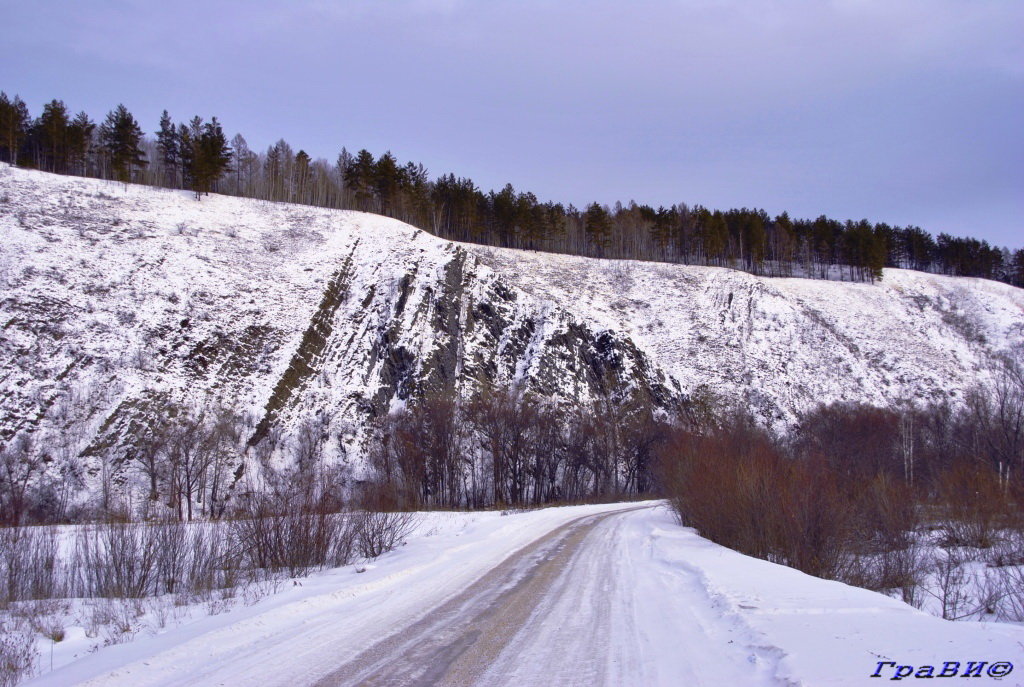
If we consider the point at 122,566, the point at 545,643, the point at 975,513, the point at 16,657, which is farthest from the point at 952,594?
the point at 122,566

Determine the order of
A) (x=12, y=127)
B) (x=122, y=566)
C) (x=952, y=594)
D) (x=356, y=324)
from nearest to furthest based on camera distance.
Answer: (x=952, y=594)
(x=122, y=566)
(x=356, y=324)
(x=12, y=127)

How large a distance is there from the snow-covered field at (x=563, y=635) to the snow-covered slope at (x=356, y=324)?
34.9 m

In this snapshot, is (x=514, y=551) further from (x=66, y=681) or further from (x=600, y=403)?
(x=600, y=403)

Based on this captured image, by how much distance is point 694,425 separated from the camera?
5641cm

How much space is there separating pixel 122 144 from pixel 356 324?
4077 cm

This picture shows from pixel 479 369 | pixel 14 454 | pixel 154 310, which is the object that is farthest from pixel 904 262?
pixel 14 454

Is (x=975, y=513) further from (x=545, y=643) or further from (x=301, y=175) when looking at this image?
(x=301, y=175)

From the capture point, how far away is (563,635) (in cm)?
711

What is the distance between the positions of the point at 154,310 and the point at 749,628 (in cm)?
4944

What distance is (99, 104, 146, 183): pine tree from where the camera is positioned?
66188 millimetres

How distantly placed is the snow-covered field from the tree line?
6679 cm

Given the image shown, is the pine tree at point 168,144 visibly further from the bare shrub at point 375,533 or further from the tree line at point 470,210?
the bare shrub at point 375,533

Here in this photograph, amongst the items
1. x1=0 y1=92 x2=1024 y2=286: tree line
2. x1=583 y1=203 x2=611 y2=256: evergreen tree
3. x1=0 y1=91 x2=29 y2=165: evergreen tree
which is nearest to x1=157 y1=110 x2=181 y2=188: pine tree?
x1=0 y1=92 x2=1024 y2=286: tree line

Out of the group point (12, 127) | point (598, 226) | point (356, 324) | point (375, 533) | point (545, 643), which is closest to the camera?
point (545, 643)
